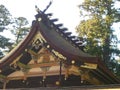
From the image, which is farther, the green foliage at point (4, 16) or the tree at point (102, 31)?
the green foliage at point (4, 16)

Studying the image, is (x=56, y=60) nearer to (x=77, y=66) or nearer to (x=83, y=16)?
(x=77, y=66)

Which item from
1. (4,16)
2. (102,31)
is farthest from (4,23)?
(102,31)

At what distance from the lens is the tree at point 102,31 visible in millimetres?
22500

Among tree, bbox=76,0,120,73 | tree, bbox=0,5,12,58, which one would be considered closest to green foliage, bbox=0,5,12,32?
tree, bbox=0,5,12,58

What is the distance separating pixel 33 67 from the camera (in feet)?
42.9

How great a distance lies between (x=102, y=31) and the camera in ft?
74.5

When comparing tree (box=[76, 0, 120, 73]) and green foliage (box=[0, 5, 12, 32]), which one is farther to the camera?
green foliage (box=[0, 5, 12, 32])

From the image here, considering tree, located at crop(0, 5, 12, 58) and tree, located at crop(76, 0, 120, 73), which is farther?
tree, located at crop(0, 5, 12, 58)

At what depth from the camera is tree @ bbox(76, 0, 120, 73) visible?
73.8 ft

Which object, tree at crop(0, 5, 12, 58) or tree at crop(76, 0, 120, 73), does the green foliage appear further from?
tree at crop(76, 0, 120, 73)

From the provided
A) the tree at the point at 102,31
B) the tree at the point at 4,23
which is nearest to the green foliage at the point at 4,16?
the tree at the point at 4,23

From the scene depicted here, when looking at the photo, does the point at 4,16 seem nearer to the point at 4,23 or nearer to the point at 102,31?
the point at 4,23

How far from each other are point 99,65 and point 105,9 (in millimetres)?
14002

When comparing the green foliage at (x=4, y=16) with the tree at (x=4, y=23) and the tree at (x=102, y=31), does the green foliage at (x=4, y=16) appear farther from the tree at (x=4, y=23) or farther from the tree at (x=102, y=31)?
the tree at (x=102, y=31)
